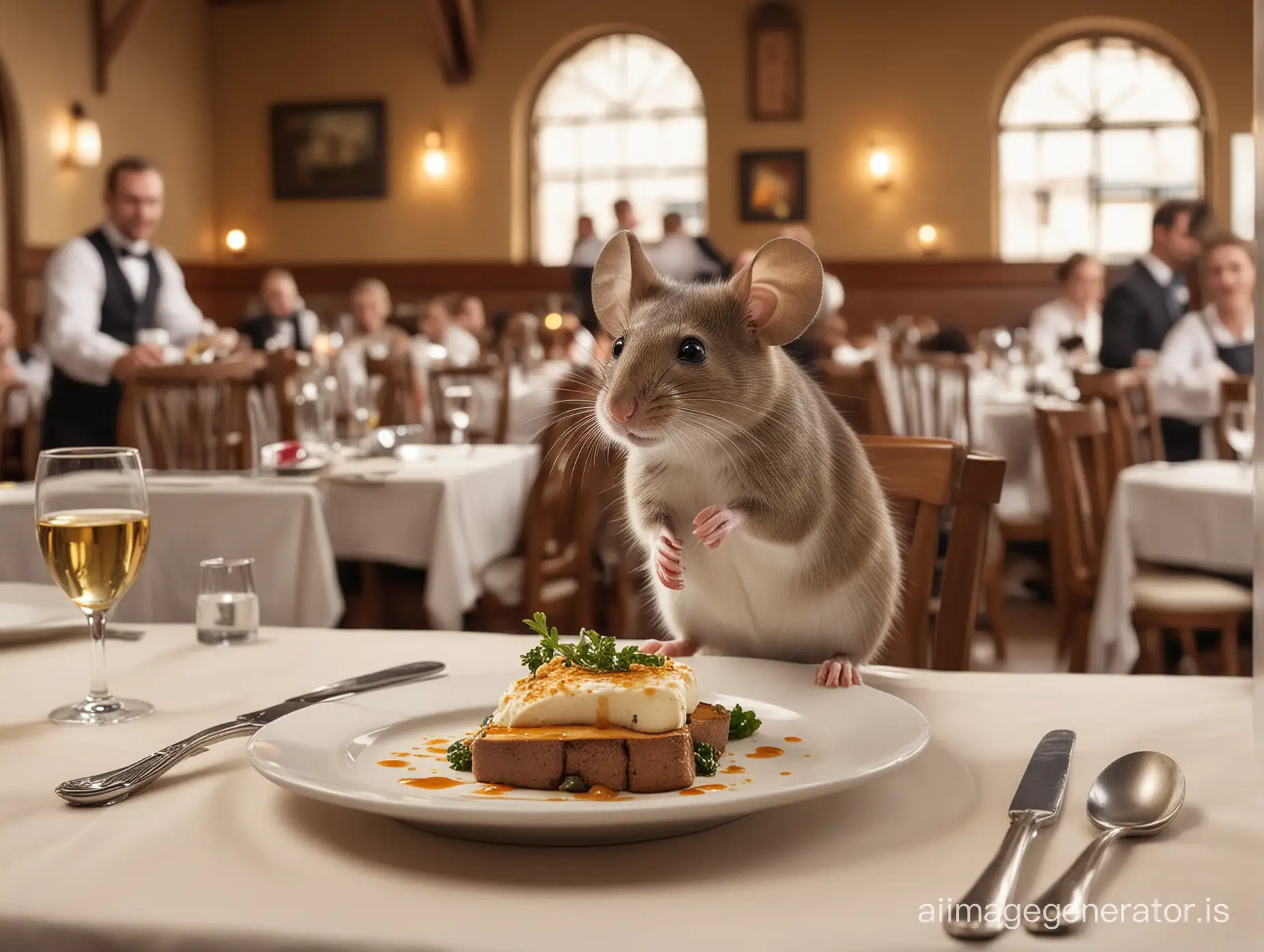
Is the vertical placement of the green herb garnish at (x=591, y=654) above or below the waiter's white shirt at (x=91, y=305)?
below

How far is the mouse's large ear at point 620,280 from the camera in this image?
1203mm

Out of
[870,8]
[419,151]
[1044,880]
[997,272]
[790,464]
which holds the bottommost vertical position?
[1044,880]

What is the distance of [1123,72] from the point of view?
13156 mm

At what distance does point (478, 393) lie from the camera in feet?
22.6

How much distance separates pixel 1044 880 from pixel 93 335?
17.4ft

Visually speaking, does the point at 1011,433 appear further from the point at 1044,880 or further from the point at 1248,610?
the point at 1044,880

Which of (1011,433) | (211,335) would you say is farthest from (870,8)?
(211,335)

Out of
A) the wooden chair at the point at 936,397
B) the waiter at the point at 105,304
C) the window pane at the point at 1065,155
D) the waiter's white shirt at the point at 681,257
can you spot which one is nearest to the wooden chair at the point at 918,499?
the wooden chair at the point at 936,397

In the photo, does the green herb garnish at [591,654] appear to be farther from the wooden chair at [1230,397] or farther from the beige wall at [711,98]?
the beige wall at [711,98]

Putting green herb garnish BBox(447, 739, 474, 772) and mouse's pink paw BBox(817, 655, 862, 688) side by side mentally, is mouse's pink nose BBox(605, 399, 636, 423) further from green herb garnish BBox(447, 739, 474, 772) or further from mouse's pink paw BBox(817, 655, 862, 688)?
green herb garnish BBox(447, 739, 474, 772)

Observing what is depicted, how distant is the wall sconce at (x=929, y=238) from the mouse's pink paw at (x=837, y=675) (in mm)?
12605

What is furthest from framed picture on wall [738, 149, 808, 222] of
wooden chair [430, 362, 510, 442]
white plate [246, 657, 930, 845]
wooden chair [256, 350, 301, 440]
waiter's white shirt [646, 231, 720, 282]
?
Answer: white plate [246, 657, 930, 845]

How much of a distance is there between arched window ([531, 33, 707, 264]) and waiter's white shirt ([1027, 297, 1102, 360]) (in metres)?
5.61

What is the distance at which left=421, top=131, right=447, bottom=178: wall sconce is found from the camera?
1398 cm
